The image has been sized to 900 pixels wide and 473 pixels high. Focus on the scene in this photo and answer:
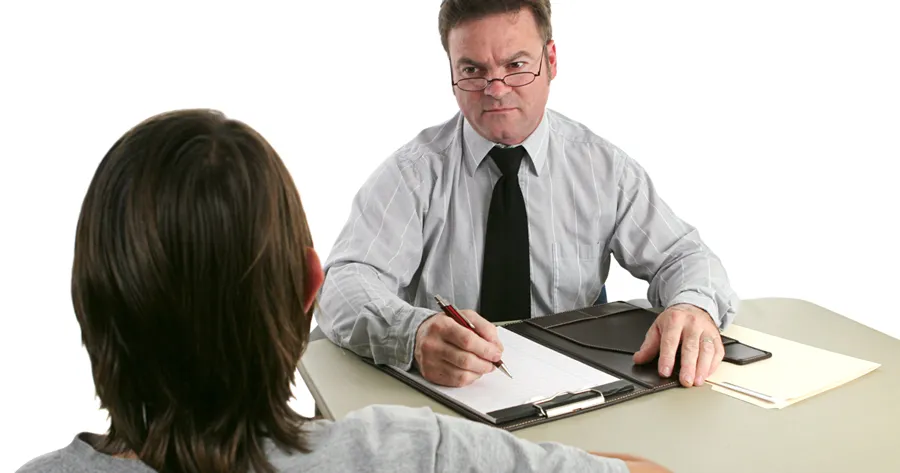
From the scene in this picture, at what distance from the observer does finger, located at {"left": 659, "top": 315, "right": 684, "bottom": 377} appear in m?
1.63

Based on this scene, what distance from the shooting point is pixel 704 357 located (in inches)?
64.6

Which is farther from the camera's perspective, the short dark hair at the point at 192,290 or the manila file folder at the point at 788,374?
the manila file folder at the point at 788,374

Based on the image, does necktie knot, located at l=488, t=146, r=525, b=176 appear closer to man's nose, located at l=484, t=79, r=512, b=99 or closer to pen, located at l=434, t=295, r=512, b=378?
man's nose, located at l=484, t=79, r=512, b=99

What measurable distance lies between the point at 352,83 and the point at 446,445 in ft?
10.0

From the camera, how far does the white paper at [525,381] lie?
151 cm

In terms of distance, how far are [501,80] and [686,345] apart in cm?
84

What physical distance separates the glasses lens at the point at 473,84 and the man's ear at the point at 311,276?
4.09 feet

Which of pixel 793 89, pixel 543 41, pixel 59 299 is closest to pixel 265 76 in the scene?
pixel 59 299

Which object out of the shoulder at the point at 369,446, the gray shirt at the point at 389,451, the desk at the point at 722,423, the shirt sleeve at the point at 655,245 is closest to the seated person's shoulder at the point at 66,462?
the gray shirt at the point at 389,451

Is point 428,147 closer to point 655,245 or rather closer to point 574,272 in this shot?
point 574,272

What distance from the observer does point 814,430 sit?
1421mm

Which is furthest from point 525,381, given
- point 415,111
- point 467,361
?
point 415,111

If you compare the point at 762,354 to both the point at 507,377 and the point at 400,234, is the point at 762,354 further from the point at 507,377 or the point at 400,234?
the point at 400,234

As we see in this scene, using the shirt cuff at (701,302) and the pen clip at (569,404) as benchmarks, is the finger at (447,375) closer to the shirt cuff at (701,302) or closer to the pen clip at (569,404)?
the pen clip at (569,404)
